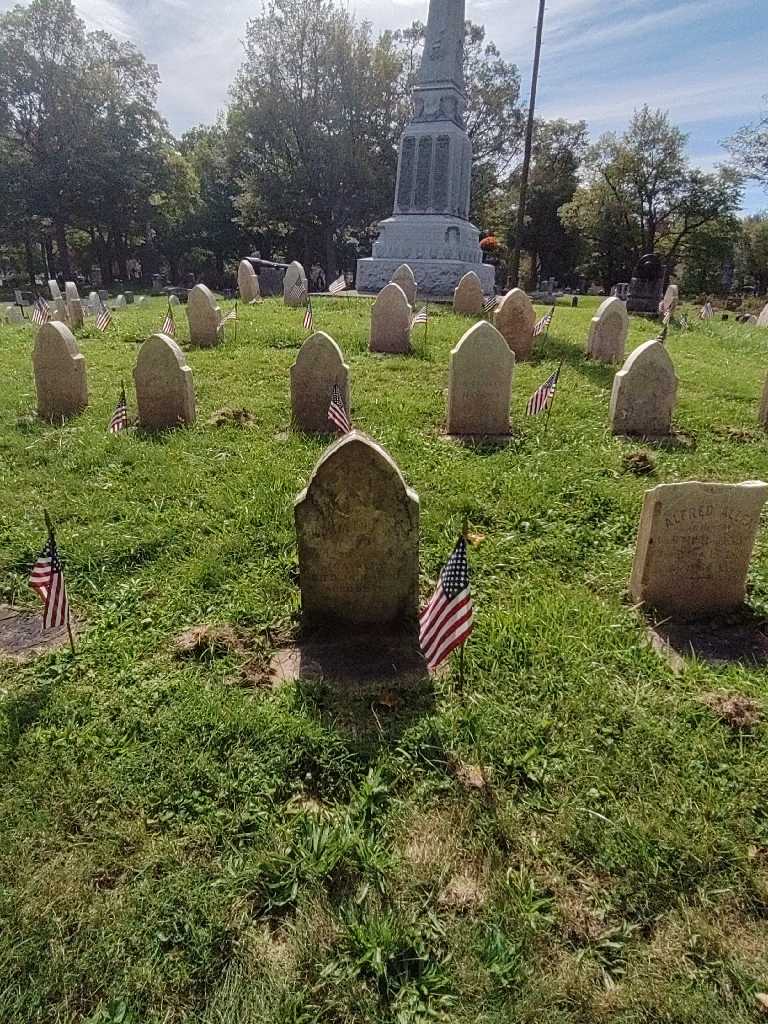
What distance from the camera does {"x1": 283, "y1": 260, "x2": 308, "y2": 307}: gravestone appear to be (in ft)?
56.6

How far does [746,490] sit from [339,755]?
8.64ft

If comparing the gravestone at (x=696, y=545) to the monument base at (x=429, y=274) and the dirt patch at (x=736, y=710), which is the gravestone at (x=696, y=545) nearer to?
the dirt patch at (x=736, y=710)

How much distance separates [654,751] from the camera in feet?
8.88

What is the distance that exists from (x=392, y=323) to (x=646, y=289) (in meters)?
12.2

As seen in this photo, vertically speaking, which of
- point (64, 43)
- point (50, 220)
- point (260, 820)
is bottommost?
point (260, 820)

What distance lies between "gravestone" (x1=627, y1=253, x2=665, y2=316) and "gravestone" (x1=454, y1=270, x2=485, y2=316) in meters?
7.08

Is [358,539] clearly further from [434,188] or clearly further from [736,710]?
[434,188]

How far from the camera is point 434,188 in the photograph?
20.6m

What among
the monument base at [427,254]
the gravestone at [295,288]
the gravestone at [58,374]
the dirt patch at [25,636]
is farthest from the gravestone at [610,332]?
the monument base at [427,254]

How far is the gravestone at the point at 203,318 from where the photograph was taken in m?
11.2

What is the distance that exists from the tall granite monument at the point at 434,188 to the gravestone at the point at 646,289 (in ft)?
16.0

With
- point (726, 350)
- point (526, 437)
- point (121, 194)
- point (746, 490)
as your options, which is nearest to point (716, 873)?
point (746, 490)

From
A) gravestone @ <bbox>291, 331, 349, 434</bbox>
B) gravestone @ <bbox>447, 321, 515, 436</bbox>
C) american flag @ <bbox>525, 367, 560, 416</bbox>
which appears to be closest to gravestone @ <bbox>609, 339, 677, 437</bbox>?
american flag @ <bbox>525, 367, 560, 416</bbox>

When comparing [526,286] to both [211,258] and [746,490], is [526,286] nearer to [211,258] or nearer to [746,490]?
[211,258]
